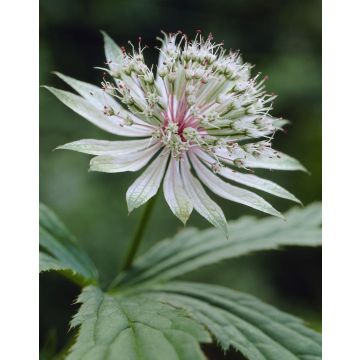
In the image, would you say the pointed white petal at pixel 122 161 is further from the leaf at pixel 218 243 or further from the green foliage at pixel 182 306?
the leaf at pixel 218 243

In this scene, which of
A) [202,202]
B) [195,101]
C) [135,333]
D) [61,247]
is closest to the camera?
[135,333]

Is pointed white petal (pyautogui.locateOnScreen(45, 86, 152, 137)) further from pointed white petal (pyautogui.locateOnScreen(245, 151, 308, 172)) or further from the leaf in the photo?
the leaf

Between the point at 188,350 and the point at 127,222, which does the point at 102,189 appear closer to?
the point at 127,222

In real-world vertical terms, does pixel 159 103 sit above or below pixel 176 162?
above

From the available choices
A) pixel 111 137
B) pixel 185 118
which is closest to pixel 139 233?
→ pixel 185 118

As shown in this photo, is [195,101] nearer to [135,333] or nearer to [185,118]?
[185,118]
